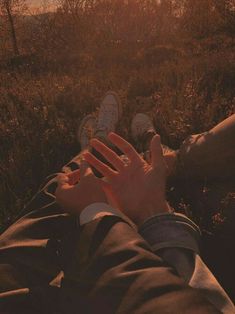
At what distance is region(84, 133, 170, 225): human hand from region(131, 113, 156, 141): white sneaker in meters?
1.73

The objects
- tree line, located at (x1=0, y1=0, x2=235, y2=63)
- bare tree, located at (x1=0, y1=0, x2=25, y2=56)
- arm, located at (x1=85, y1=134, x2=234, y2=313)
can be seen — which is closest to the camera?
arm, located at (x1=85, y1=134, x2=234, y2=313)

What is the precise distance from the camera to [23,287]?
1660 mm

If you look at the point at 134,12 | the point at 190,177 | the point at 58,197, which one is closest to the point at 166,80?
the point at 190,177

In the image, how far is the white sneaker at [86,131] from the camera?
3814mm

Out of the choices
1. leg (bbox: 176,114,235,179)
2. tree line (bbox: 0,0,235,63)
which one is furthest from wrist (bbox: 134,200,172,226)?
tree line (bbox: 0,0,235,63)

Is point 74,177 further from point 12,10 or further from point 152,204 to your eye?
point 12,10

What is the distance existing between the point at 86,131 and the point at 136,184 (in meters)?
1.95

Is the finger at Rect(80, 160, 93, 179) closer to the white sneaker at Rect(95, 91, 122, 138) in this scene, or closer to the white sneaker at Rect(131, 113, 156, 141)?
the white sneaker at Rect(95, 91, 122, 138)

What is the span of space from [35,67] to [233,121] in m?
8.89

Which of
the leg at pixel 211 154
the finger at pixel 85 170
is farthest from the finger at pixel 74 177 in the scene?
the leg at pixel 211 154

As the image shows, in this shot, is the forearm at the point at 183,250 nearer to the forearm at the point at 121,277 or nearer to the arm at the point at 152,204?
the arm at the point at 152,204

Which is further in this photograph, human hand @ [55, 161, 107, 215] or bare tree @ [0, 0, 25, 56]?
bare tree @ [0, 0, 25, 56]

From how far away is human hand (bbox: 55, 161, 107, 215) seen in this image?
2033mm

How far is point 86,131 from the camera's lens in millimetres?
3975
